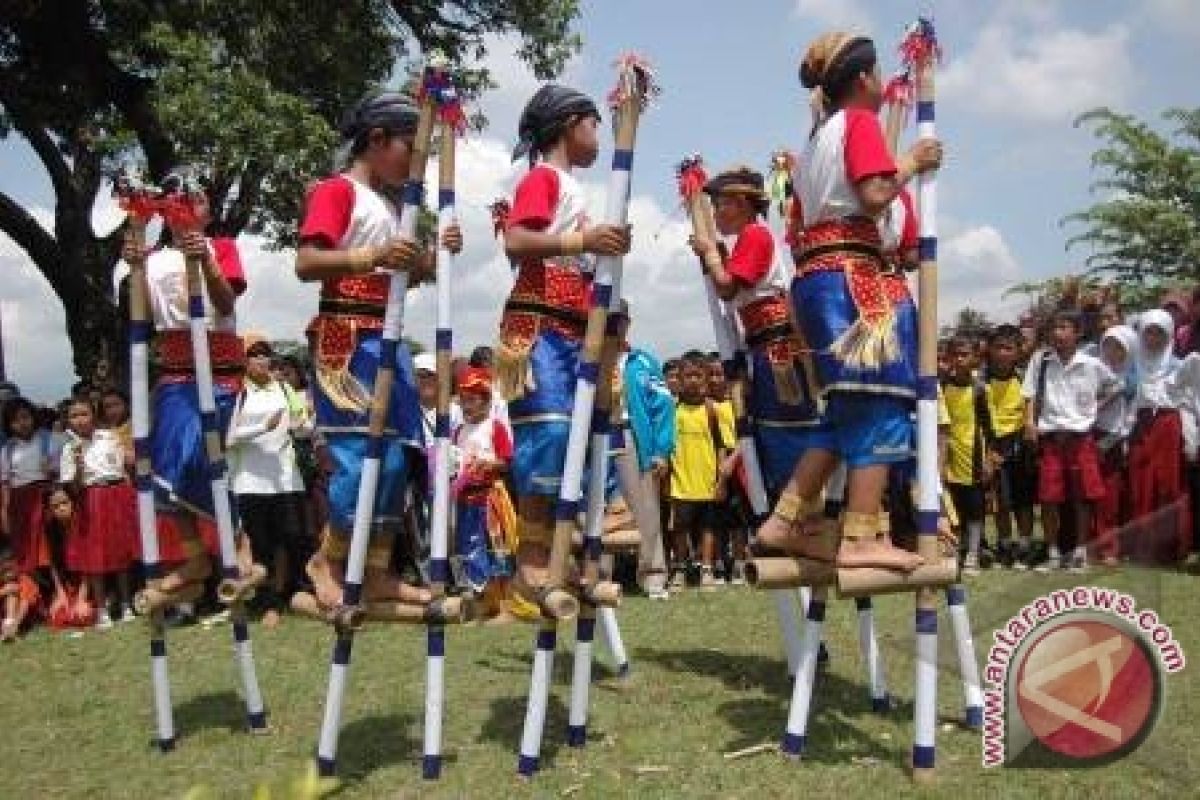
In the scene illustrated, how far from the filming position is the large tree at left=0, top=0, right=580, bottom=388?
1256 cm

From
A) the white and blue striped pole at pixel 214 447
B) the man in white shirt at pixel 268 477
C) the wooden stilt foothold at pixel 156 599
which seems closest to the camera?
the white and blue striped pole at pixel 214 447

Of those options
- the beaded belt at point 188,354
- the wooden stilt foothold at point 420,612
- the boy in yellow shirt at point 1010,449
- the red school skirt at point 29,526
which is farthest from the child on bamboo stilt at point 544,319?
the boy in yellow shirt at point 1010,449

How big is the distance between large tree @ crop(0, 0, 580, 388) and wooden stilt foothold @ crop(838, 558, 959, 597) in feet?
32.0

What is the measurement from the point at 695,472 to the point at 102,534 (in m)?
5.30

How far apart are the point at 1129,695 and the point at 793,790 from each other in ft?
5.21

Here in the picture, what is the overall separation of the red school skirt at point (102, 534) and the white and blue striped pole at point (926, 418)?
7.74 m

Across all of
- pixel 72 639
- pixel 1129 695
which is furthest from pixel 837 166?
pixel 72 639

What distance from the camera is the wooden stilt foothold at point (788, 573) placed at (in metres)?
4.68

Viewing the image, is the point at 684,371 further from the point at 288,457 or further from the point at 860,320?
the point at 860,320

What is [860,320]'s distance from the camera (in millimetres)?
4484

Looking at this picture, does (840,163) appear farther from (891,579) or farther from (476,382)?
(476,382)

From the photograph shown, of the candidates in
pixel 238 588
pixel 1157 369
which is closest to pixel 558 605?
pixel 238 588

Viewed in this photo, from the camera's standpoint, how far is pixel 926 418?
174 inches

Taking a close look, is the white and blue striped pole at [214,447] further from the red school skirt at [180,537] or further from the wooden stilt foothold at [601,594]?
the wooden stilt foothold at [601,594]
